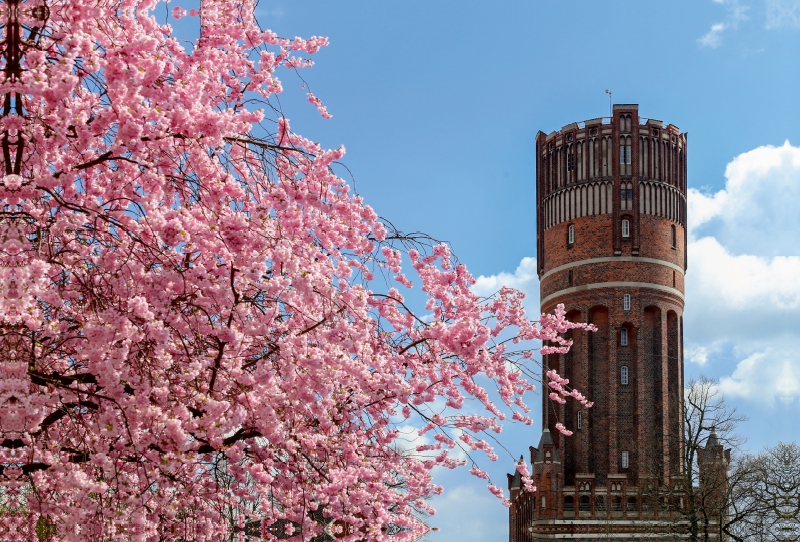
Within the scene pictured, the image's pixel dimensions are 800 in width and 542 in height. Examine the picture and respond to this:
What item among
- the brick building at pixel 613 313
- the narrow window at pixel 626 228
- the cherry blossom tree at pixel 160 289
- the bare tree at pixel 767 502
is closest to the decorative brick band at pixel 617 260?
the brick building at pixel 613 313

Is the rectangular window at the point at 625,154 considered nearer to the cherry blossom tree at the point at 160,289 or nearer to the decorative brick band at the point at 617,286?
the decorative brick band at the point at 617,286

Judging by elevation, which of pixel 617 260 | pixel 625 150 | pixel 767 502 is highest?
pixel 625 150


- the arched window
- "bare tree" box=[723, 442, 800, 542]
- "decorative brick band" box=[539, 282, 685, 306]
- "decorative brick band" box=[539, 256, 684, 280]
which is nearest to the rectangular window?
the arched window

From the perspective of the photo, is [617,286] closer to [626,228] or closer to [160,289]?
[626,228]

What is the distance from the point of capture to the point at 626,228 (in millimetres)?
62562

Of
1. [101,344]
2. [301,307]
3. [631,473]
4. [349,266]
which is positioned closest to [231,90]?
[349,266]

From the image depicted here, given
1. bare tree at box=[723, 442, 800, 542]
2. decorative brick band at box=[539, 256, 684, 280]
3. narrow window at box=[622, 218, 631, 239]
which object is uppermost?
narrow window at box=[622, 218, 631, 239]

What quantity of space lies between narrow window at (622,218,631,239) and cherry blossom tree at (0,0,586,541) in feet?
169

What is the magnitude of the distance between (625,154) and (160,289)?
185 feet

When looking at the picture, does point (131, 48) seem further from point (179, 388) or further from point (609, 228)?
point (609, 228)

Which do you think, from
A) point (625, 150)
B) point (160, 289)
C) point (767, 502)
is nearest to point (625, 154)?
point (625, 150)

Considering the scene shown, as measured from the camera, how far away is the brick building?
193ft

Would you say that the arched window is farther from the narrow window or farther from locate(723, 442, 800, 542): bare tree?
locate(723, 442, 800, 542): bare tree

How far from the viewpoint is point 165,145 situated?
945 cm
